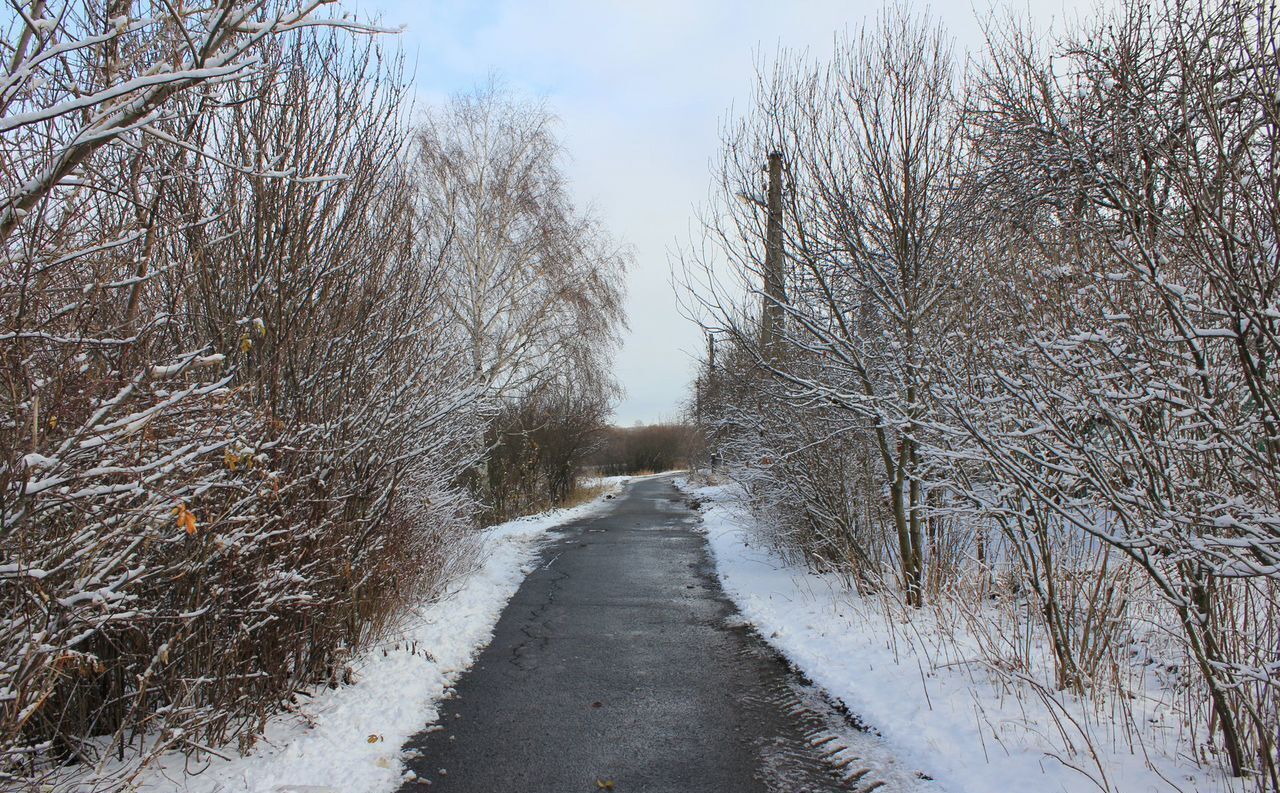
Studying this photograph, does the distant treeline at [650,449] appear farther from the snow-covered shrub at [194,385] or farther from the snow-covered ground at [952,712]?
the snow-covered shrub at [194,385]

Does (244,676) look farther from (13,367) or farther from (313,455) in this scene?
(13,367)

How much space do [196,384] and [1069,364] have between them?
366 centimetres

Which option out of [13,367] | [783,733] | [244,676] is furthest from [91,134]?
[783,733]

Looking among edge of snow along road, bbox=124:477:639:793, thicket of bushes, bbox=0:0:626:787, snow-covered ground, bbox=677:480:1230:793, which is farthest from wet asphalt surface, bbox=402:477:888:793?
thicket of bushes, bbox=0:0:626:787

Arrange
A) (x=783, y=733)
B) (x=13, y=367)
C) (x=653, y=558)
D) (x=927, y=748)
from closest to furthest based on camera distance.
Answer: (x=13, y=367)
(x=927, y=748)
(x=783, y=733)
(x=653, y=558)

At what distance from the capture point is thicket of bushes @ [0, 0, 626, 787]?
2.39 meters

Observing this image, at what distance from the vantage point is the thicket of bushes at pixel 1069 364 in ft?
8.54

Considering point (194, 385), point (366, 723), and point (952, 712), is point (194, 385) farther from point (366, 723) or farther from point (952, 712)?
point (952, 712)

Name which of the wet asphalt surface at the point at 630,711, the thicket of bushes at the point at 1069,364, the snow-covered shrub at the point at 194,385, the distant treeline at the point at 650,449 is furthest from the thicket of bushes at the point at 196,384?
the distant treeline at the point at 650,449

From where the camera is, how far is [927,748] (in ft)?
12.8

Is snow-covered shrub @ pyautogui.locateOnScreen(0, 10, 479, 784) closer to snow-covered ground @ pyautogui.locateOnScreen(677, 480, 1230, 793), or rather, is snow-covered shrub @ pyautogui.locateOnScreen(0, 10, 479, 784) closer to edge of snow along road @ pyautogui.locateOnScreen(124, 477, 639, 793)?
edge of snow along road @ pyautogui.locateOnScreen(124, 477, 639, 793)

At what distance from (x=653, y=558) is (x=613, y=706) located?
6714mm

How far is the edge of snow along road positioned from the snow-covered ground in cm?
277

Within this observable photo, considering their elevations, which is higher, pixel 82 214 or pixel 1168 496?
pixel 82 214
